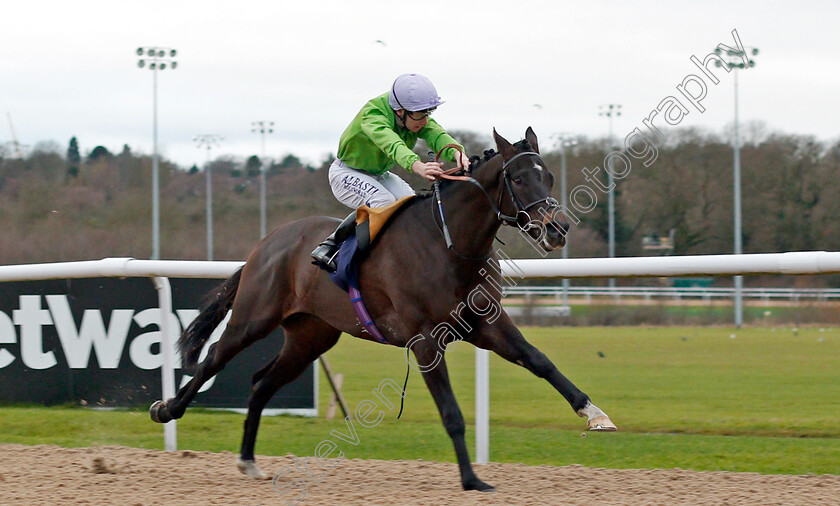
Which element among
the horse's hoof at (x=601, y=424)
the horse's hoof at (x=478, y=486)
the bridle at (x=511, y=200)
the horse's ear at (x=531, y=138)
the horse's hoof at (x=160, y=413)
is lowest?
the horse's hoof at (x=478, y=486)

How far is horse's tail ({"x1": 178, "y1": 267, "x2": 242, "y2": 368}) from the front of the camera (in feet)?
17.3

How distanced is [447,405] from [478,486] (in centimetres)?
38

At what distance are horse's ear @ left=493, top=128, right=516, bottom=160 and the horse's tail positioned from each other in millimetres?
1967

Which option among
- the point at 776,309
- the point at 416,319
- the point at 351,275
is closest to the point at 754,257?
the point at 416,319

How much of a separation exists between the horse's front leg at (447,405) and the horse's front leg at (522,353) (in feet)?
0.82

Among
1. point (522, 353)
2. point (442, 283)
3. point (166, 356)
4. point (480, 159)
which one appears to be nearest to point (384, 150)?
point (480, 159)

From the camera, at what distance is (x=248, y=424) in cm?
493

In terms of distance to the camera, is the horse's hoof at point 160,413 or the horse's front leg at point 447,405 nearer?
the horse's front leg at point 447,405

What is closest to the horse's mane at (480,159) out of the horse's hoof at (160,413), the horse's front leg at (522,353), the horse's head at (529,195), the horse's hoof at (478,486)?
the horse's head at (529,195)

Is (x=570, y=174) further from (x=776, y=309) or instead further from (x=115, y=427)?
(x=115, y=427)

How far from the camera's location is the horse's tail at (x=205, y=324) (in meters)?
5.27

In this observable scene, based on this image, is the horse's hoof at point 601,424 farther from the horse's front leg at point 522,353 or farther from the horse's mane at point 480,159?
the horse's mane at point 480,159

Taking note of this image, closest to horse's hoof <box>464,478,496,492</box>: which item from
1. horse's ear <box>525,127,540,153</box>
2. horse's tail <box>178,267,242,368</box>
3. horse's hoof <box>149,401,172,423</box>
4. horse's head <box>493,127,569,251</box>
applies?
horse's head <box>493,127,569,251</box>

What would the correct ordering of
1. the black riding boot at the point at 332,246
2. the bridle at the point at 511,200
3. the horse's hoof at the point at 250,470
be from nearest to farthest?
the bridle at the point at 511,200 < the black riding boot at the point at 332,246 < the horse's hoof at the point at 250,470
